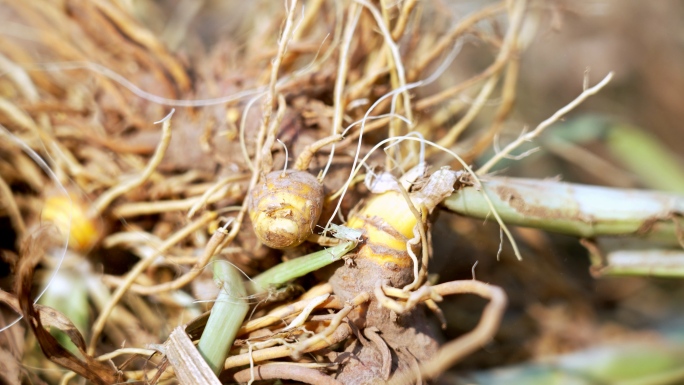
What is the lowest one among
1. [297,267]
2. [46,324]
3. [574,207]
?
[46,324]

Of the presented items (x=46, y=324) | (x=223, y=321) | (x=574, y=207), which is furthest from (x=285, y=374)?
(x=574, y=207)

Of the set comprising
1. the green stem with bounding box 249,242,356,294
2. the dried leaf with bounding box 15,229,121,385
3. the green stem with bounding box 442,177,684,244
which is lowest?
the dried leaf with bounding box 15,229,121,385

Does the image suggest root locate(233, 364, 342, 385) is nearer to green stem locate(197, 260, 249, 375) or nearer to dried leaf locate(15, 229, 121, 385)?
green stem locate(197, 260, 249, 375)

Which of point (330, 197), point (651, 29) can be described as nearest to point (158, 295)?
point (330, 197)

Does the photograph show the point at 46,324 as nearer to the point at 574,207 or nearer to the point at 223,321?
the point at 223,321

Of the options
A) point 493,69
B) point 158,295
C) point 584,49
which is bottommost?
point 158,295

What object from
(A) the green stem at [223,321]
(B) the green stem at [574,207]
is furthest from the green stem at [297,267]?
(B) the green stem at [574,207]

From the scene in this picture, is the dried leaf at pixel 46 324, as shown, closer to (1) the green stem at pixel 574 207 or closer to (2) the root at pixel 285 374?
(2) the root at pixel 285 374

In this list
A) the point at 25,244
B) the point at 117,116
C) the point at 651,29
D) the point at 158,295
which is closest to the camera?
the point at 25,244

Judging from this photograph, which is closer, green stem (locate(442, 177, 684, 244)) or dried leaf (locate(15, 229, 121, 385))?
dried leaf (locate(15, 229, 121, 385))

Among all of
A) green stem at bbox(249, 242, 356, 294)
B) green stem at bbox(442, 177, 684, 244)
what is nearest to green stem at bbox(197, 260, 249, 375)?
green stem at bbox(249, 242, 356, 294)

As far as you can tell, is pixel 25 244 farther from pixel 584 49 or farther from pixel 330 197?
pixel 584 49
